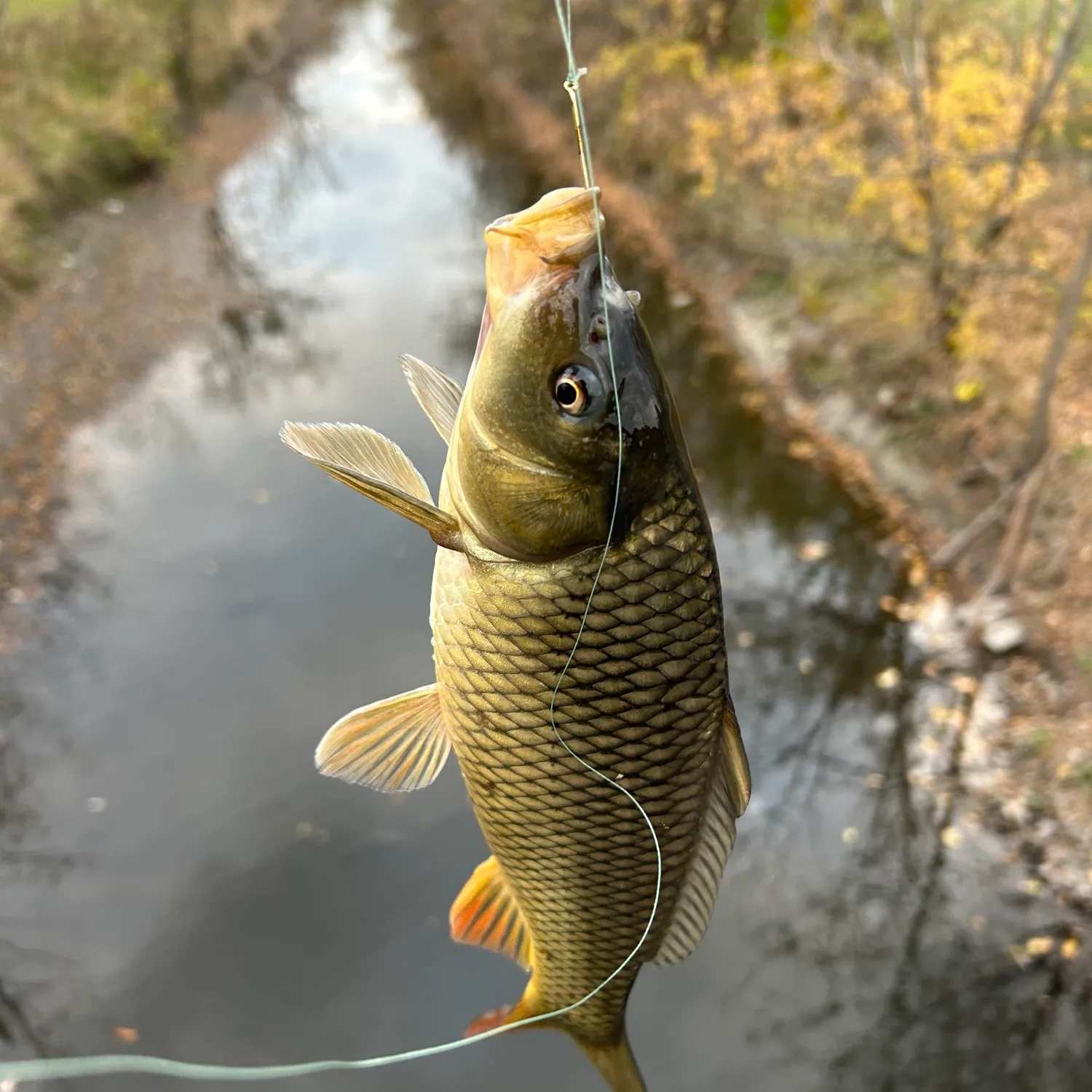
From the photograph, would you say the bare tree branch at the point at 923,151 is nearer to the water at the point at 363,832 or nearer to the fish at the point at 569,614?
the water at the point at 363,832

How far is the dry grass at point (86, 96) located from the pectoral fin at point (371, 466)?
30.6ft

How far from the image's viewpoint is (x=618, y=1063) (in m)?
1.81

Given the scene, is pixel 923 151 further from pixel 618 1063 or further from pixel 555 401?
pixel 618 1063

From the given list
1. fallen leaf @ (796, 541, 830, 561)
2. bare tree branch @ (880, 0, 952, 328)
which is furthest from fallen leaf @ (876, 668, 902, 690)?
bare tree branch @ (880, 0, 952, 328)

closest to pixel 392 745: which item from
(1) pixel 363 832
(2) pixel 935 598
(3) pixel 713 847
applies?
(3) pixel 713 847

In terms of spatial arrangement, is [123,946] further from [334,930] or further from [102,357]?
[102,357]

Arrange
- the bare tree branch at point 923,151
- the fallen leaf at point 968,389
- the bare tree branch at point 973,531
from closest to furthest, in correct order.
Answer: the bare tree branch at point 973,531 < the bare tree branch at point 923,151 < the fallen leaf at point 968,389

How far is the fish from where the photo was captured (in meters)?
1.18

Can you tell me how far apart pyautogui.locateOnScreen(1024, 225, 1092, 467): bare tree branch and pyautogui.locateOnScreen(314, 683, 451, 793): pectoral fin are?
4.02m

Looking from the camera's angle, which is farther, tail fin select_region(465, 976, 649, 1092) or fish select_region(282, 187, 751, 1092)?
tail fin select_region(465, 976, 649, 1092)

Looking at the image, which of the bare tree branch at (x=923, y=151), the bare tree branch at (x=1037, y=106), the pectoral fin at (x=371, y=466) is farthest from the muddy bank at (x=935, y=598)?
the pectoral fin at (x=371, y=466)

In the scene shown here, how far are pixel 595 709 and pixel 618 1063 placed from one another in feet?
3.45

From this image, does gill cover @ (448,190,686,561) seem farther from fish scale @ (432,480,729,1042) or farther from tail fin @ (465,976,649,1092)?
tail fin @ (465,976,649,1092)

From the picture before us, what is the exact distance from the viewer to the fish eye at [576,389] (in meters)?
1.18
